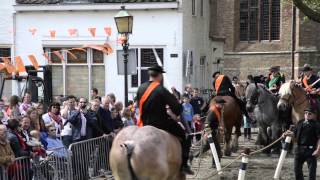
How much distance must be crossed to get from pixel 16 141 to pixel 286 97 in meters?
8.35

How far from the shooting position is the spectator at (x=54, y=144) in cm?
1279

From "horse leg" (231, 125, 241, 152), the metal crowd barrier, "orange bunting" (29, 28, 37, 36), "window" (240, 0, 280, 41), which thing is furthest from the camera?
"window" (240, 0, 280, 41)

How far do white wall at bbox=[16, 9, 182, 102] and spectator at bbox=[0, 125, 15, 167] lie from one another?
15292 millimetres

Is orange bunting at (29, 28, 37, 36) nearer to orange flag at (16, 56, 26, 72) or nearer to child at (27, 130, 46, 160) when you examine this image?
orange flag at (16, 56, 26, 72)

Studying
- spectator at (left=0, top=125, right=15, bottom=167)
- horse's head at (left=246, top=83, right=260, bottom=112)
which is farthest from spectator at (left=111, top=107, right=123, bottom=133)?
spectator at (left=0, top=125, right=15, bottom=167)

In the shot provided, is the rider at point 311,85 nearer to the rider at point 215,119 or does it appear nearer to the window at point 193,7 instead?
the rider at point 215,119

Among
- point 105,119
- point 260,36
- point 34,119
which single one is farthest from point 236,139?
point 260,36

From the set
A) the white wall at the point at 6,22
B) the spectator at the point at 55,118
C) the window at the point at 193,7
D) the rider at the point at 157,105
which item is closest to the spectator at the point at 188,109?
the spectator at the point at 55,118

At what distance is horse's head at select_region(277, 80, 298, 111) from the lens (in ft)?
56.5

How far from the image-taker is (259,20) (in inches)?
1718

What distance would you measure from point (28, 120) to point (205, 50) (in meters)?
21.7

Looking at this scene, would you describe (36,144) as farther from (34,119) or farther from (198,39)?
(198,39)

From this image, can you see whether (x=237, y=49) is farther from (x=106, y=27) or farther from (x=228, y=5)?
(x=106, y=27)

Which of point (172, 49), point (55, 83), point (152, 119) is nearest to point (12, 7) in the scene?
point (55, 83)
